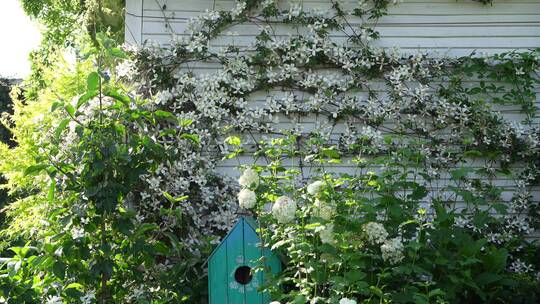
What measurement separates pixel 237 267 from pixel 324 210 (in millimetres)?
811

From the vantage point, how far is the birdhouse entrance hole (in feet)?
14.0

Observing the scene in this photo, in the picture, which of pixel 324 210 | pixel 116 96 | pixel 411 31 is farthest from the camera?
pixel 411 31

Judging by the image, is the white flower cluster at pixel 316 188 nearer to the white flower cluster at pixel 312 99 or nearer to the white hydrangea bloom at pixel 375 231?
the white hydrangea bloom at pixel 375 231

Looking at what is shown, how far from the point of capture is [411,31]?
19.3 ft

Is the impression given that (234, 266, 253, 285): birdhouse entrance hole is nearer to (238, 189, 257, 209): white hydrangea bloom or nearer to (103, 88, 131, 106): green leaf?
(238, 189, 257, 209): white hydrangea bloom

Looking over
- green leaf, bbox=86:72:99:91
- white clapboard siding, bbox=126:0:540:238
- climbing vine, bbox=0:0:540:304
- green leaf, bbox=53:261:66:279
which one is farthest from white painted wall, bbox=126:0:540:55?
green leaf, bbox=53:261:66:279

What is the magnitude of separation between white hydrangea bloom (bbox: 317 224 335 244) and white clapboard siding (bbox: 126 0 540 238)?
6.56ft

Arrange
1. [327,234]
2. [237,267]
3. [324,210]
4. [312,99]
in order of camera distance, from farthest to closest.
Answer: [312,99], [237,267], [324,210], [327,234]

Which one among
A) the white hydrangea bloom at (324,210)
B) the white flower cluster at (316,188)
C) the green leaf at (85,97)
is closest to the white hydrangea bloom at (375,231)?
the white hydrangea bloom at (324,210)

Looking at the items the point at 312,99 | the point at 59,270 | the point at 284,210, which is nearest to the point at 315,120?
the point at 312,99

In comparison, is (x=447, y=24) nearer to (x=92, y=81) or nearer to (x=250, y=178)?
(x=250, y=178)

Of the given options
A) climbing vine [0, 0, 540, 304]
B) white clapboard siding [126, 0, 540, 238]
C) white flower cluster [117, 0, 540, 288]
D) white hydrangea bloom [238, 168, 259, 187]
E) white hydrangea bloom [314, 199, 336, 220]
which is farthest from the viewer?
white clapboard siding [126, 0, 540, 238]

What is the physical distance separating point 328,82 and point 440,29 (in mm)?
1088

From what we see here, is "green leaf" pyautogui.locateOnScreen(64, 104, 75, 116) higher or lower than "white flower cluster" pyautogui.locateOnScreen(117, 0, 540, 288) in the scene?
lower
